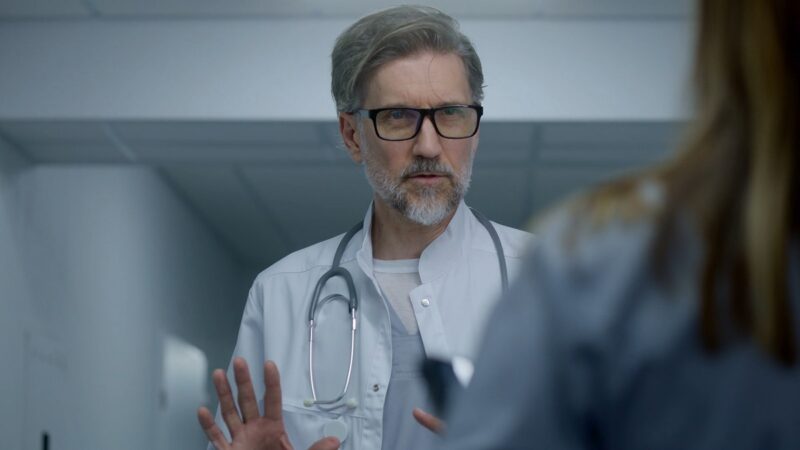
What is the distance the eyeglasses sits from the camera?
1.92 metres

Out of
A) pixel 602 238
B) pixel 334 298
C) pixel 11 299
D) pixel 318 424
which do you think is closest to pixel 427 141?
pixel 334 298

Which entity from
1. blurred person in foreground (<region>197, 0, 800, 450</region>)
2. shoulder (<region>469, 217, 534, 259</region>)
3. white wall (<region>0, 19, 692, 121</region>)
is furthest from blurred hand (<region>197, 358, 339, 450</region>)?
white wall (<region>0, 19, 692, 121</region>)

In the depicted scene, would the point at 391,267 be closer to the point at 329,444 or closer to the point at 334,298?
the point at 334,298

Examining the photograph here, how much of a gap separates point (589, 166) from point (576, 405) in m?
4.66

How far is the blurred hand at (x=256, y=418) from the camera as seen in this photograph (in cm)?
142

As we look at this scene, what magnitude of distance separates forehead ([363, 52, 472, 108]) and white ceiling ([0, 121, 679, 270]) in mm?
1926

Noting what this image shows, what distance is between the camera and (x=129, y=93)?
14.2 feet

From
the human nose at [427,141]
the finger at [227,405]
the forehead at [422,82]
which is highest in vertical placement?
the forehead at [422,82]

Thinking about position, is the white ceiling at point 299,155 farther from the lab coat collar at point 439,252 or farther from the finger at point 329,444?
the finger at point 329,444

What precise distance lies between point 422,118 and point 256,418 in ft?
2.08

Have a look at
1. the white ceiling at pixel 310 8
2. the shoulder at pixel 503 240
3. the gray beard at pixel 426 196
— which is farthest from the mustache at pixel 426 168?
the white ceiling at pixel 310 8

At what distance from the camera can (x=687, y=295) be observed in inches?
21.0

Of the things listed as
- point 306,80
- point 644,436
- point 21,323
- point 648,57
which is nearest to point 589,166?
point 648,57

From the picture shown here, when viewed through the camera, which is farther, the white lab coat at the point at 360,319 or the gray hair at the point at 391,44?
the gray hair at the point at 391,44
